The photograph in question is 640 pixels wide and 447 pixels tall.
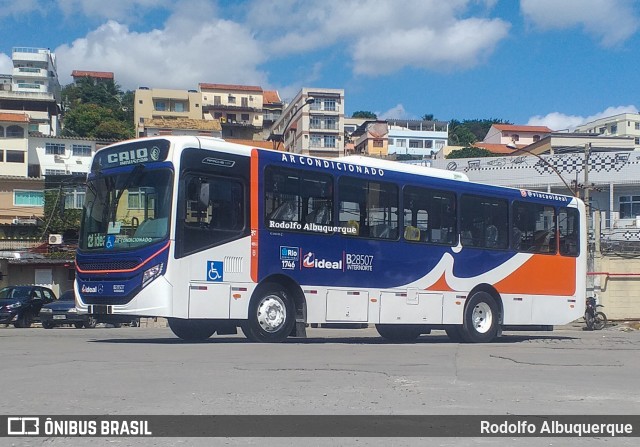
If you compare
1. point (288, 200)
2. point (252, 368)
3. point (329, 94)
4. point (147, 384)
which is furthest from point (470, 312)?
point (329, 94)

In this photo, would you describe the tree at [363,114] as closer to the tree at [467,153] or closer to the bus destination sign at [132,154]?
the tree at [467,153]

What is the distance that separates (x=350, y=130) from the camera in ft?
464

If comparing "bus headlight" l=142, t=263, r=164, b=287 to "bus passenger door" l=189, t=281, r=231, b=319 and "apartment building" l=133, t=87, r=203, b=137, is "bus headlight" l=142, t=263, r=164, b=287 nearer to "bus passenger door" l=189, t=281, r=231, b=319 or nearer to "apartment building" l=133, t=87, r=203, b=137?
"bus passenger door" l=189, t=281, r=231, b=319

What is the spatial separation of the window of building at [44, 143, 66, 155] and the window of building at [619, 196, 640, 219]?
151 ft

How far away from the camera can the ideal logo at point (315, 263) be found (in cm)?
1597

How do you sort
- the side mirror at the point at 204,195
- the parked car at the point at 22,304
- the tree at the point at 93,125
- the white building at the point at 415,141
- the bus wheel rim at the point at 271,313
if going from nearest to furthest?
1. the side mirror at the point at 204,195
2. the bus wheel rim at the point at 271,313
3. the parked car at the point at 22,304
4. the tree at the point at 93,125
5. the white building at the point at 415,141

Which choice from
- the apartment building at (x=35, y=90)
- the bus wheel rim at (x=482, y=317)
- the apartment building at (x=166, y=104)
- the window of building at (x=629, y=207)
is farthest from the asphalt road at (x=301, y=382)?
the apartment building at (x=166, y=104)

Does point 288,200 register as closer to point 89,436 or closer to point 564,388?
point 564,388

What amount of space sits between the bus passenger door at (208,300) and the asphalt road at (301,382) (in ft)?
1.92

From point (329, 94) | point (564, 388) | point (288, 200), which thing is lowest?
point (564, 388)

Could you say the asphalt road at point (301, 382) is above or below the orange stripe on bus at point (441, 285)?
below

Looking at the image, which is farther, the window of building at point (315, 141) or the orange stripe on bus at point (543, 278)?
the window of building at point (315, 141)

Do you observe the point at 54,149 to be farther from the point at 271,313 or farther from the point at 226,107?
the point at 271,313
